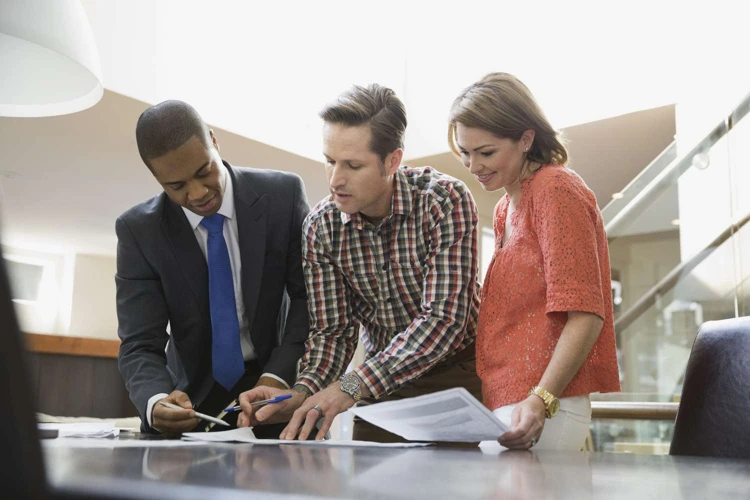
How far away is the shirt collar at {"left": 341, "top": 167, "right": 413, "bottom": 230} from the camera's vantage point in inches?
69.5

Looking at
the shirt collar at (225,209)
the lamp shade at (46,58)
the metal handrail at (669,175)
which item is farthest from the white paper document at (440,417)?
the metal handrail at (669,175)

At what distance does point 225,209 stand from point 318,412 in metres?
0.62

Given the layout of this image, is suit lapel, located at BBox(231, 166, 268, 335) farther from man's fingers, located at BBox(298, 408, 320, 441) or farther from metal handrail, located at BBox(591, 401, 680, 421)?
metal handrail, located at BBox(591, 401, 680, 421)

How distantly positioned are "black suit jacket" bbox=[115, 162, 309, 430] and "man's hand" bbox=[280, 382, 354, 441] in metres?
0.21

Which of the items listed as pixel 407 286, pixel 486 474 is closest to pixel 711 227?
pixel 407 286

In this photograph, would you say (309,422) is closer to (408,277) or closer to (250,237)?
(408,277)

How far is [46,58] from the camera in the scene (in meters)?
1.83

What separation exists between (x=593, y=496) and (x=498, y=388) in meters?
0.95

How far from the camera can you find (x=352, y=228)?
182 centimetres

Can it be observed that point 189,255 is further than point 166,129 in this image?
Yes

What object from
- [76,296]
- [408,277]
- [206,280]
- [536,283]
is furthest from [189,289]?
[76,296]

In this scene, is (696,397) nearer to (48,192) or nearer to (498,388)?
(498,388)

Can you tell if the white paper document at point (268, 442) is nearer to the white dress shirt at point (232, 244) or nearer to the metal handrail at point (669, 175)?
the white dress shirt at point (232, 244)

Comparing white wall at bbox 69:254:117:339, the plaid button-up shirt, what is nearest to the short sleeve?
the plaid button-up shirt
